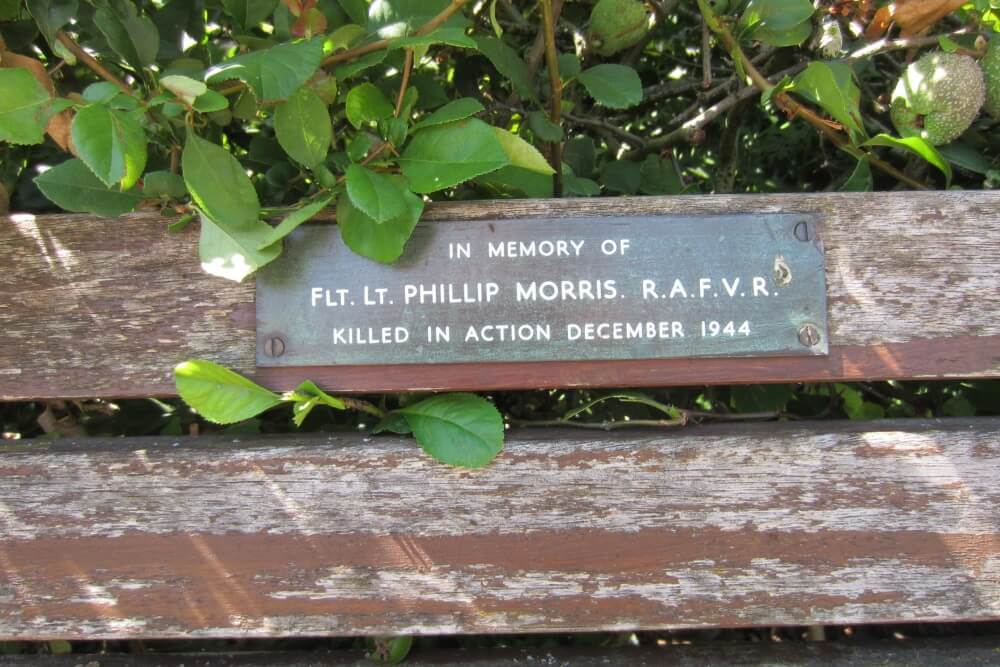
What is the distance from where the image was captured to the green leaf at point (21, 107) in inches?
29.0

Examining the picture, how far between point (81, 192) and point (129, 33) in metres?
0.17

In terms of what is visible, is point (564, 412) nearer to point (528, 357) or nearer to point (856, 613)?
point (528, 357)

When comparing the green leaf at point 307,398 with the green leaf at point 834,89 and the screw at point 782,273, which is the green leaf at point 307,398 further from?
the green leaf at point 834,89

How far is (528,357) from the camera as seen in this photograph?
2.82 feet

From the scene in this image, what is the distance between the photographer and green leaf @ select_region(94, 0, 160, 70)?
831 millimetres

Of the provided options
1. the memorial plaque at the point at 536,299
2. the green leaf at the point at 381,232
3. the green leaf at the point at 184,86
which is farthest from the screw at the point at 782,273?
the green leaf at the point at 184,86

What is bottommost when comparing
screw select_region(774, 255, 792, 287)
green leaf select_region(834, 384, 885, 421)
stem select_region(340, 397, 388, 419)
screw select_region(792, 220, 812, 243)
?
green leaf select_region(834, 384, 885, 421)

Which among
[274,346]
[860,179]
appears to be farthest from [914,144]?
[274,346]

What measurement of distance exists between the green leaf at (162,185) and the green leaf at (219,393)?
0.19m

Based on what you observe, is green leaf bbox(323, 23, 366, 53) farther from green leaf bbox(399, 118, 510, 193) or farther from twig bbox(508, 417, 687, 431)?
twig bbox(508, 417, 687, 431)

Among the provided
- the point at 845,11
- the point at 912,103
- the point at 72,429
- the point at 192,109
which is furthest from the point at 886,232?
the point at 72,429

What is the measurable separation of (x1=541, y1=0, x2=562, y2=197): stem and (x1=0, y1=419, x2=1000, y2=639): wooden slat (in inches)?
12.4

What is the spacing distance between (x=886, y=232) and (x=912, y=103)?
0.52 feet

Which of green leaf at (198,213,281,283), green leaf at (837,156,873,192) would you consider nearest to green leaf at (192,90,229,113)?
green leaf at (198,213,281,283)
